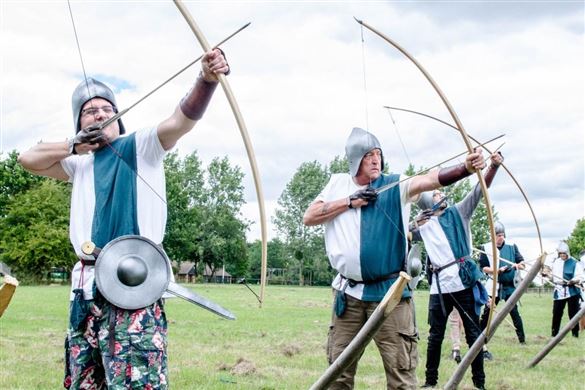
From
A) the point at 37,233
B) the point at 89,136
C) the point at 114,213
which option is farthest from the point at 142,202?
the point at 37,233

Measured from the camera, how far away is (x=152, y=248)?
3.41m

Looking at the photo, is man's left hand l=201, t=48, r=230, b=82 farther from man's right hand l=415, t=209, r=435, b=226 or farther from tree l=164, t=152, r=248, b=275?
tree l=164, t=152, r=248, b=275

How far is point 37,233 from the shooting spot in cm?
4603

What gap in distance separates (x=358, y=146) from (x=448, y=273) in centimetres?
274

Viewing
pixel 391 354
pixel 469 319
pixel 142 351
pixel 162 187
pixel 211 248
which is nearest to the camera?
pixel 142 351

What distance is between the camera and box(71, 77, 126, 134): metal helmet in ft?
12.2

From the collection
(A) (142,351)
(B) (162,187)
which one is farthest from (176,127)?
(A) (142,351)

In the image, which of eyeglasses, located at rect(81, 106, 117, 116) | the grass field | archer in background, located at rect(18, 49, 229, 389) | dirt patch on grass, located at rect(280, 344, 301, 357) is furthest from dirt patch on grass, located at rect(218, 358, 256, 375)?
eyeglasses, located at rect(81, 106, 117, 116)

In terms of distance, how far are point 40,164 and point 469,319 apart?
14.4ft

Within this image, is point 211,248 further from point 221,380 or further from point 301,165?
point 221,380

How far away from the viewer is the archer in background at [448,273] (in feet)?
22.3

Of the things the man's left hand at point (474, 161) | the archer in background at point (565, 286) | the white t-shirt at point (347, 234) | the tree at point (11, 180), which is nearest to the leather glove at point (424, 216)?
the white t-shirt at point (347, 234)

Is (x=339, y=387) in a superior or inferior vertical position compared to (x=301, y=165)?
inferior

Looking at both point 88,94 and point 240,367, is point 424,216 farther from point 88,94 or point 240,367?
point 88,94
